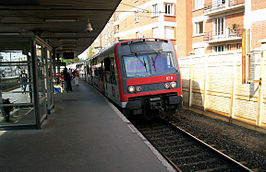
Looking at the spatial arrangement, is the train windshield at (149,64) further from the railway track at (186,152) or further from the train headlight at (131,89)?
the railway track at (186,152)

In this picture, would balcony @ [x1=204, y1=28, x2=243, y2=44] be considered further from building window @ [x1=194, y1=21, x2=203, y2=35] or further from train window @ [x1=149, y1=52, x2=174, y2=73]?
train window @ [x1=149, y1=52, x2=174, y2=73]

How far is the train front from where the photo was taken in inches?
317

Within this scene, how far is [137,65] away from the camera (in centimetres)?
835

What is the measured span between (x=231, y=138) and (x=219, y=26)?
20.7m

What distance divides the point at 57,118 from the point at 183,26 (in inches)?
942

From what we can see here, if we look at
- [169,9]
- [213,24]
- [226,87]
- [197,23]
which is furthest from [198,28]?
[226,87]

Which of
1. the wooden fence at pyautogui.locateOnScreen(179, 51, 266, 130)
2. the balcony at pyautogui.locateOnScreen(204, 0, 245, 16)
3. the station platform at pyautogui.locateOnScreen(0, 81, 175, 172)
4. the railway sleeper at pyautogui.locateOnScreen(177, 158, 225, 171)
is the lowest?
the railway sleeper at pyautogui.locateOnScreen(177, 158, 225, 171)

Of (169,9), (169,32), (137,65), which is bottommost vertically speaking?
(137,65)

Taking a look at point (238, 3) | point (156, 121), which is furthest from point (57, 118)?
point (238, 3)

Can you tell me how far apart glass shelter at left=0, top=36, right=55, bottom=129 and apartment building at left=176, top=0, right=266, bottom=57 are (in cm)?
1651

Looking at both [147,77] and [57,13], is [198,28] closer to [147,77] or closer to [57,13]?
[57,13]

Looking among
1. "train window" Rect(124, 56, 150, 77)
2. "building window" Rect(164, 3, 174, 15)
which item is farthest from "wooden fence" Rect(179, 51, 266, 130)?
"building window" Rect(164, 3, 174, 15)

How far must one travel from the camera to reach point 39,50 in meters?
7.78

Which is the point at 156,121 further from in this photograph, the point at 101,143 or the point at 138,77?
the point at 101,143
